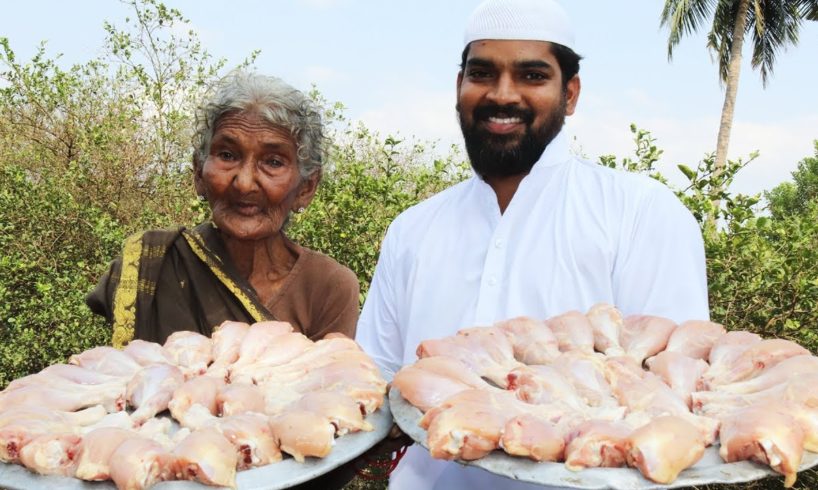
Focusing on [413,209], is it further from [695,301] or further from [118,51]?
[118,51]

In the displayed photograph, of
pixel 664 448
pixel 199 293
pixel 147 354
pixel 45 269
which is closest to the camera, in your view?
pixel 664 448

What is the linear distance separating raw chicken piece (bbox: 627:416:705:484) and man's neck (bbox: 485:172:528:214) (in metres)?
1.39

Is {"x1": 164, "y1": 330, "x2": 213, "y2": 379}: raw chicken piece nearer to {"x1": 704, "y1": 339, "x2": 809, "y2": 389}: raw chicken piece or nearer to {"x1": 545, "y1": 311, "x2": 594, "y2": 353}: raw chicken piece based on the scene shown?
{"x1": 545, "y1": 311, "x2": 594, "y2": 353}: raw chicken piece

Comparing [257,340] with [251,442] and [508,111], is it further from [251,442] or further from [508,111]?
[508,111]

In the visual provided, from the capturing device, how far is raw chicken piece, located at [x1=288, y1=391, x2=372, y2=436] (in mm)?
1780

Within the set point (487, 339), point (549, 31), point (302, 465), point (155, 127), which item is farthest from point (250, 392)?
point (155, 127)

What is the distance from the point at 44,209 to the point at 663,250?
19.5 ft

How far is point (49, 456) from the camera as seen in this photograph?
1.67 m

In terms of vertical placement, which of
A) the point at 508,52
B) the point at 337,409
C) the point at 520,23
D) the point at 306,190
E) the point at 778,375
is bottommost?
the point at 337,409

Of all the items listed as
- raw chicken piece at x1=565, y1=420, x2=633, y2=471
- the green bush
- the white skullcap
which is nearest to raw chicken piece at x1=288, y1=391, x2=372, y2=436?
raw chicken piece at x1=565, y1=420, x2=633, y2=471

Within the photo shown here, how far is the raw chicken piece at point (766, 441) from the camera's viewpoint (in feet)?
4.99

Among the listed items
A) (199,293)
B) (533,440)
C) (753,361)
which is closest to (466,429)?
(533,440)

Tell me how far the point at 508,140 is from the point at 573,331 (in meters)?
0.83

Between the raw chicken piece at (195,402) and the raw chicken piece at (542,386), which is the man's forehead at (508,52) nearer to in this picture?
the raw chicken piece at (542,386)
